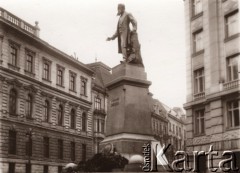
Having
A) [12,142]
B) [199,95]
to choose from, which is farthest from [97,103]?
[199,95]

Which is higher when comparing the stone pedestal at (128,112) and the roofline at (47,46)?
the roofline at (47,46)

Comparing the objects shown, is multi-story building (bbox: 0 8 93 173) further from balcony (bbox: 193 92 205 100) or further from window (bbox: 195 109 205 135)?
balcony (bbox: 193 92 205 100)

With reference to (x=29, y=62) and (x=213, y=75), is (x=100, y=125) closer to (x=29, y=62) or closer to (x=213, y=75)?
(x=29, y=62)

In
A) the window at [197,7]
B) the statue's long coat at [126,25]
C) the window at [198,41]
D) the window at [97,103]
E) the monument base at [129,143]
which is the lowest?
the monument base at [129,143]

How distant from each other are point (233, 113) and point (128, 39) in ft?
39.9

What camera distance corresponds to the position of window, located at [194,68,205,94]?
2881 centimetres

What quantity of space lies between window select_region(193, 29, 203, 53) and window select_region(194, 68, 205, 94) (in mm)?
1427

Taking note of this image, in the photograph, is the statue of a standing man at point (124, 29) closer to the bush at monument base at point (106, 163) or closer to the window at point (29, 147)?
the bush at monument base at point (106, 163)

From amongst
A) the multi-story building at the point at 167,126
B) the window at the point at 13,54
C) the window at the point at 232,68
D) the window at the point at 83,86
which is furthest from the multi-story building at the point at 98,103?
the window at the point at 232,68

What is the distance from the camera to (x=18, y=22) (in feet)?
125

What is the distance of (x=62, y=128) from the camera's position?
43.8 m

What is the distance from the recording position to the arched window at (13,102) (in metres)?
35.9

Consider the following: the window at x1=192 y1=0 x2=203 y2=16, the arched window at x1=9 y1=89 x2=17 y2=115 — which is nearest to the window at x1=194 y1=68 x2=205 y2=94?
the window at x1=192 y1=0 x2=203 y2=16

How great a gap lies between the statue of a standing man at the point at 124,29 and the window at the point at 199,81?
14211 mm
